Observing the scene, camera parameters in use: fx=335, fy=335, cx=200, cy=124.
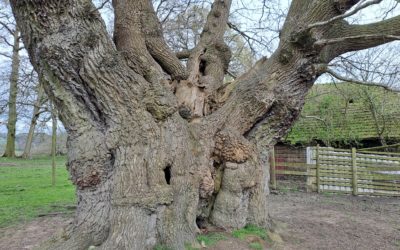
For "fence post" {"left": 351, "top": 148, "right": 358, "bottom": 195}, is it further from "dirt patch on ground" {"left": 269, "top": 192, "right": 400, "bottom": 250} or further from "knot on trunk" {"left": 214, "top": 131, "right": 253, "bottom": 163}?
"knot on trunk" {"left": 214, "top": 131, "right": 253, "bottom": 163}

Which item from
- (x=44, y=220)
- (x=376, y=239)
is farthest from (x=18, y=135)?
(x=376, y=239)

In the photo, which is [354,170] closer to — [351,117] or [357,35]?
[351,117]

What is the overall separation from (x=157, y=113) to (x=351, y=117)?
13.7 meters

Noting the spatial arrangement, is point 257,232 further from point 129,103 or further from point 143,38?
point 143,38

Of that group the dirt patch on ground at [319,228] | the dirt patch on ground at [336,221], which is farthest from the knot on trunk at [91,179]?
the dirt patch on ground at [336,221]

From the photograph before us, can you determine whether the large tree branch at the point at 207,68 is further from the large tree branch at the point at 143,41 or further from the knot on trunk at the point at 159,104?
the knot on trunk at the point at 159,104

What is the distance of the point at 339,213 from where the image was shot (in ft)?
25.8

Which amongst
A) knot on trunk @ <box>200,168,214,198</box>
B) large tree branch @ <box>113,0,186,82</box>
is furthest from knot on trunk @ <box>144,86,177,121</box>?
knot on trunk @ <box>200,168,214,198</box>

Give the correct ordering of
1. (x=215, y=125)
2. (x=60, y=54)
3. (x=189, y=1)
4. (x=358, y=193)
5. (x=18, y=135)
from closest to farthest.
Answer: (x=60, y=54)
(x=215, y=125)
(x=189, y=1)
(x=358, y=193)
(x=18, y=135)

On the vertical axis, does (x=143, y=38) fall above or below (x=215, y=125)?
above

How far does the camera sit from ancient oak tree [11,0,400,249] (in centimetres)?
401

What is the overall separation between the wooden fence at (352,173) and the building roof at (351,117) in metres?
1.89

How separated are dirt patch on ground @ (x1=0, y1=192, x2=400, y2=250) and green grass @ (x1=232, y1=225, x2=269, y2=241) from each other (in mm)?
151

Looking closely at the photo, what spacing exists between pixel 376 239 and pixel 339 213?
7.64 ft
